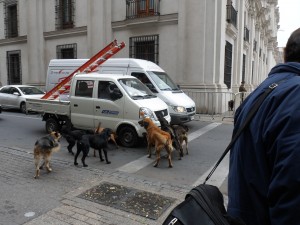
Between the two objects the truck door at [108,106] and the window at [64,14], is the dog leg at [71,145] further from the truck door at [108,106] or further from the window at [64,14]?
the window at [64,14]

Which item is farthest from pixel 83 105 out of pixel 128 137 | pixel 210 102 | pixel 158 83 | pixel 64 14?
pixel 64 14

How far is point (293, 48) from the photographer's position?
4.61 feet

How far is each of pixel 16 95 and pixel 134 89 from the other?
982 cm

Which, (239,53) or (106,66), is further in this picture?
(239,53)

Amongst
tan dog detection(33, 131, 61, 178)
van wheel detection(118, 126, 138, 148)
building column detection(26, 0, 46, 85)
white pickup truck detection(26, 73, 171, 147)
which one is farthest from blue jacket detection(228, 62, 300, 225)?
building column detection(26, 0, 46, 85)

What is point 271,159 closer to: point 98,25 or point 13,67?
point 98,25

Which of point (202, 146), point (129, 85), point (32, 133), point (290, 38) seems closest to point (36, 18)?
point (32, 133)

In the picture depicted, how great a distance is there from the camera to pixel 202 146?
8258mm

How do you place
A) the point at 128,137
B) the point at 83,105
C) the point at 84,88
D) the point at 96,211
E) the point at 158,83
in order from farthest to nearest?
the point at 158,83
the point at 84,88
the point at 83,105
the point at 128,137
the point at 96,211

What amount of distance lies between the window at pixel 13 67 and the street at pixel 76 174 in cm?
1570

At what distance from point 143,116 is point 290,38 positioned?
622cm

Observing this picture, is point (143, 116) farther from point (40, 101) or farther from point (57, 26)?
point (57, 26)

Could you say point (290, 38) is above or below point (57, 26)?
below

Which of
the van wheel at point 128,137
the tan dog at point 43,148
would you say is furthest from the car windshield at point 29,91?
the tan dog at point 43,148
